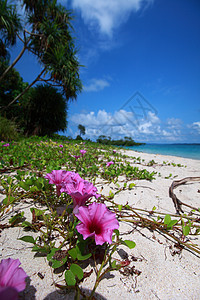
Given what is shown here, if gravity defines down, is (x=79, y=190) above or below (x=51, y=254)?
above

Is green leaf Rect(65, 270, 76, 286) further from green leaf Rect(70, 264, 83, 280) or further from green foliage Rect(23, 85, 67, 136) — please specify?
green foliage Rect(23, 85, 67, 136)

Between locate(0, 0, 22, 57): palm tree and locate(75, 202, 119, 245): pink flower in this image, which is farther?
locate(0, 0, 22, 57): palm tree

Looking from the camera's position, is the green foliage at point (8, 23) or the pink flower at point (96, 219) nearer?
the pink flower at point (96, 219)

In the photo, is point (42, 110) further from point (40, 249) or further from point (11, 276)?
point (11, 276)

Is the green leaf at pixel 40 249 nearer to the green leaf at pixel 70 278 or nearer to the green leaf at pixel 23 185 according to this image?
the green leaf at pixel 70 278

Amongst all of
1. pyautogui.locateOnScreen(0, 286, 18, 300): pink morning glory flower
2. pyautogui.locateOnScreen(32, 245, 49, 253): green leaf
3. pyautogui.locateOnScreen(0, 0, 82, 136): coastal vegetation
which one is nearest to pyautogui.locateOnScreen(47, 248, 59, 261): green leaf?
pyautogui.locateOnScreen(32, 245, 49, 253): green leaf

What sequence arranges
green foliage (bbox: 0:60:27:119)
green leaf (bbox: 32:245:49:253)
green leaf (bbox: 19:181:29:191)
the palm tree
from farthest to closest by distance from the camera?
1. green foliage (bbox: 0:60:27:119)
2. the palm tree
3. green leaf (bbox: 19:181:29:191)
4. green leaf (bbox: 32:245:49:253)

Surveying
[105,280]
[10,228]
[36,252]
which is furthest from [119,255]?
[10,228]

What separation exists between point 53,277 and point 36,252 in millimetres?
166

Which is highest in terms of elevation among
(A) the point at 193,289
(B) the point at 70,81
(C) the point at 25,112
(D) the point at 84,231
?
(B) the point at 70,81

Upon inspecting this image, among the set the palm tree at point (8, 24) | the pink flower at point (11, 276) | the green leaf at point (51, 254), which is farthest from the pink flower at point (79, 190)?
the palm tree at point (8, 24)

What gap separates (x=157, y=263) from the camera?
70 centimetres

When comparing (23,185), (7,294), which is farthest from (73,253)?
(23,185)

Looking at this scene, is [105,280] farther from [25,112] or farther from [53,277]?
[25,112]
